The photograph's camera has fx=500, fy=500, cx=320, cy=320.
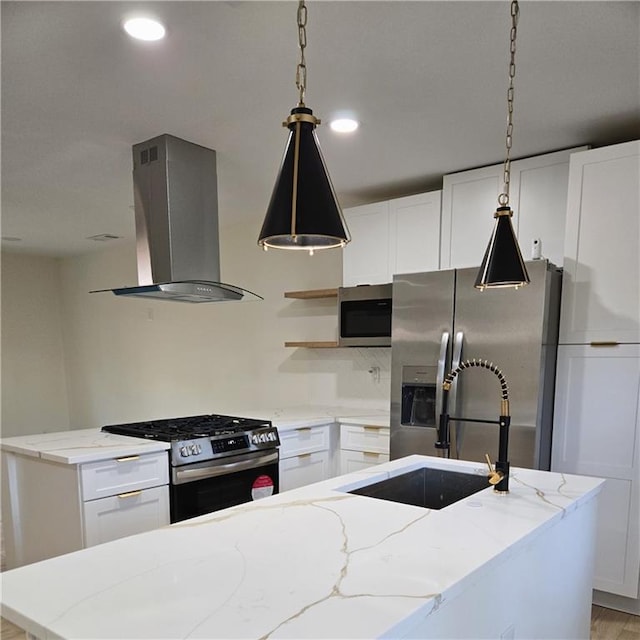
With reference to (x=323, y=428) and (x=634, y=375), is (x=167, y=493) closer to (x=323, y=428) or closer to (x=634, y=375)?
(x=323, y=428)

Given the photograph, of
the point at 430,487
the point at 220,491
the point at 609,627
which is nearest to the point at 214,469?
the point at 220,491

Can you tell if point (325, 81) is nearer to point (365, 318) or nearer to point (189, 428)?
point (365, 318)

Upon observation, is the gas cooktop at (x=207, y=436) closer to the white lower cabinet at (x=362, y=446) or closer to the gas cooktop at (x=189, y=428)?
the gas cooktop at (x=189, y=428)

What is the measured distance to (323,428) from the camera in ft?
11.4

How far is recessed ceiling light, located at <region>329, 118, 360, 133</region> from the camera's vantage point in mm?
2555

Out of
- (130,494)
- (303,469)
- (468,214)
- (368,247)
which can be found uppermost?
(468,214)

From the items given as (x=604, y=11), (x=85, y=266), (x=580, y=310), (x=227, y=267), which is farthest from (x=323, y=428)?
(x=85, y=266)

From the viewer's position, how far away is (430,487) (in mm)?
2037

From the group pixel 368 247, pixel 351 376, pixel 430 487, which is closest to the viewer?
pixel 430 487

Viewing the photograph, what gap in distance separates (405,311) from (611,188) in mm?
1285

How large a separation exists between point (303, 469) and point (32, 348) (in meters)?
4.70

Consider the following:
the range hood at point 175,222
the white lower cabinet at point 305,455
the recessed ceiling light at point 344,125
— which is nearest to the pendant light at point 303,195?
the recessed ceiling light at point 344,125

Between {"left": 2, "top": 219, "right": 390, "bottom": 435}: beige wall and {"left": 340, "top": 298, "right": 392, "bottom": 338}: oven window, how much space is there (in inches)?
17.1

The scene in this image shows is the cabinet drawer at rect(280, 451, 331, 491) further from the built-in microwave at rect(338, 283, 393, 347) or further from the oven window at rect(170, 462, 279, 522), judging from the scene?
the built-in microwave at rect(338, 283, 393, 347)
